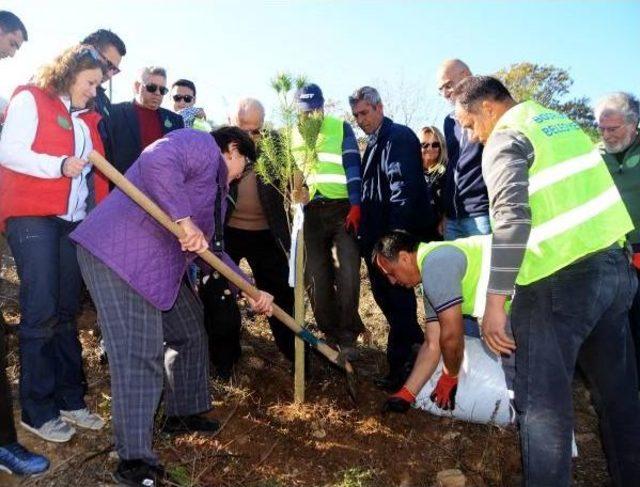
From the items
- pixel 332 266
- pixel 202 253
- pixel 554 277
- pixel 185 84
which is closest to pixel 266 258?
pixel 332 266

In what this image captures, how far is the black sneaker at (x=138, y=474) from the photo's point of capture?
2293mm

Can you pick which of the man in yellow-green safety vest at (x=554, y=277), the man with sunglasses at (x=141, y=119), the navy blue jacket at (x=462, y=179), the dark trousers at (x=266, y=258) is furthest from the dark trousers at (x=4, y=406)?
the navy blue jacket at (x=462, y=179)

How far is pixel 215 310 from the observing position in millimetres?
3596

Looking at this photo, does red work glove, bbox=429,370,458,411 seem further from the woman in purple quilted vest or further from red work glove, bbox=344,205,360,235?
the woman in purple quilted vest

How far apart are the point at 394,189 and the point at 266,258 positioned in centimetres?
105

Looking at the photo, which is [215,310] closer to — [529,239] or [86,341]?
[86,341]

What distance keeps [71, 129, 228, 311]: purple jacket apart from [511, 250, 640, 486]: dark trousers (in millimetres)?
1537

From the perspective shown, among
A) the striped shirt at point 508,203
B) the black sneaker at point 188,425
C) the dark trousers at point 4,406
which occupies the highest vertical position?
the striped shirt at point 508,203

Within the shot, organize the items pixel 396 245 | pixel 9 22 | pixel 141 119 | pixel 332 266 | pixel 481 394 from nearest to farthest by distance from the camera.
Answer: pixel 396 245 → pixel 481 394 → pixel 9 22 → pixel 141 119 → pixel 332 266

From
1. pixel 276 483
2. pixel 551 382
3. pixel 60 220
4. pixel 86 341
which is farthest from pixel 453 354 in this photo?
pixel 86 341

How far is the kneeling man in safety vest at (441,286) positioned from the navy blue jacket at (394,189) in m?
0.71

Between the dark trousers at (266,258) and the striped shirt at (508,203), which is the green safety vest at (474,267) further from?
the dark trousers at (266,258)

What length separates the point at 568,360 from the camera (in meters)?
2.05

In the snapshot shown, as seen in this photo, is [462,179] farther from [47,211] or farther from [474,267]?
[47,211]
